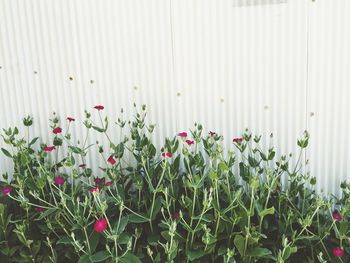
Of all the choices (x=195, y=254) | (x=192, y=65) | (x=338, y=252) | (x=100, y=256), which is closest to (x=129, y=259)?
(x=100, y=256)

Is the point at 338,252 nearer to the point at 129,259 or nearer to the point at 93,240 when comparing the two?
the point at 129,259

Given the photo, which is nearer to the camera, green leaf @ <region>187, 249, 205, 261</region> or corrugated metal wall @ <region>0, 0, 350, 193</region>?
green leaf @ <region>187, 249, 205, 261</region>

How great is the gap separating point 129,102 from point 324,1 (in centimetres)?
111

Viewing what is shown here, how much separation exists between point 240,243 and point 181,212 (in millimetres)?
271

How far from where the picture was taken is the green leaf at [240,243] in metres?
1.54

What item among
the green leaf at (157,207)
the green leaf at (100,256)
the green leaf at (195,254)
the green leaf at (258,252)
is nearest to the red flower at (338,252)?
the green leaf at (258,252)

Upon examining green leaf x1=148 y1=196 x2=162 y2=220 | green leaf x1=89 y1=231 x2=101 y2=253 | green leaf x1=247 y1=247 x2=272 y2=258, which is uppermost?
green leaf x1=148 y1=196 x2=162 y2=220

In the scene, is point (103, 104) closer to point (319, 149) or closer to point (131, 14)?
point (131, 14)

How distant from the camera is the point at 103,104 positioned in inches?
86.4

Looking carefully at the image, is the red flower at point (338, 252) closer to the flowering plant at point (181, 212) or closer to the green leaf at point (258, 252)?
the flowering plant at point (181, 212)

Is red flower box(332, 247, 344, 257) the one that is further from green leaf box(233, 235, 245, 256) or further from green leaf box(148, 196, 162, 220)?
green leaf box(148, 196, 162, 220)

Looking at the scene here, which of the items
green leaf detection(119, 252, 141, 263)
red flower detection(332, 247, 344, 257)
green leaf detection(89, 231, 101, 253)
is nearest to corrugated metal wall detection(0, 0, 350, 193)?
red flower detection(332, 247, 344, 257)

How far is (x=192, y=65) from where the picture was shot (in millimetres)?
2016

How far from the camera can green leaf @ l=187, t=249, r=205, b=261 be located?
153 cm
